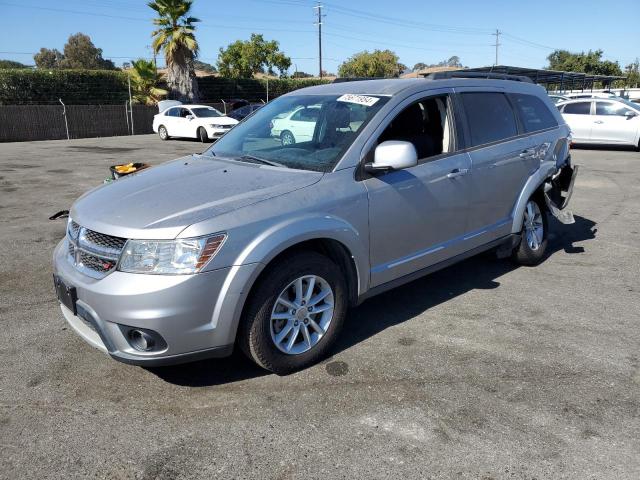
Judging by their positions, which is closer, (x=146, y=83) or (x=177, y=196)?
(x=177, y=196)

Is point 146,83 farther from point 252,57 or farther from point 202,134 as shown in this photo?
point 252,57

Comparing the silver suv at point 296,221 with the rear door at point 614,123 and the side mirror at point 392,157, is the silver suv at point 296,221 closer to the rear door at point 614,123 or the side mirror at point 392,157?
the side mirror at point 392,157

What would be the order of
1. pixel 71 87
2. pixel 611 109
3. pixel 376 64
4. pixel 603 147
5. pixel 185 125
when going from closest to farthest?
pixel 611 109, pixel 603 147, pixel 185 125, pixel 71 87, pixel 376 64

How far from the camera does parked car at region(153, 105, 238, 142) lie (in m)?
21.4

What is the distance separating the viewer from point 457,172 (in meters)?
4.30

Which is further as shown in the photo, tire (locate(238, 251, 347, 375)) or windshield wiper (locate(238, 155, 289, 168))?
windshield wiper (locate(238, 155, 289, 168))

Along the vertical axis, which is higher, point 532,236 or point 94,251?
Answer: point 94,251

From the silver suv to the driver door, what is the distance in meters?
0.01

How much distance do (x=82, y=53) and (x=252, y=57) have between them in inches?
1507

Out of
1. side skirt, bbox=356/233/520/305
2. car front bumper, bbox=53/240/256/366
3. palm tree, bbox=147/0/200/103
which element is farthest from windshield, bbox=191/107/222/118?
car front bumper, bbox=53/240/256/366

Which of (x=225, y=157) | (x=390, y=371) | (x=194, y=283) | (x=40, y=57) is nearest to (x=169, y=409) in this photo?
(x=194, y=283)

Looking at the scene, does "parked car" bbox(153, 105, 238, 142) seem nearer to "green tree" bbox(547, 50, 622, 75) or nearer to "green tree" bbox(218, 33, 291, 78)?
"green tree" bbox(218, 33, 291, 78)

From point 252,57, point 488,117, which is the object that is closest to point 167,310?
point 488,117

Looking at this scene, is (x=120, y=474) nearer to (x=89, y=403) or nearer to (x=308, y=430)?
(x=89, y=403)
